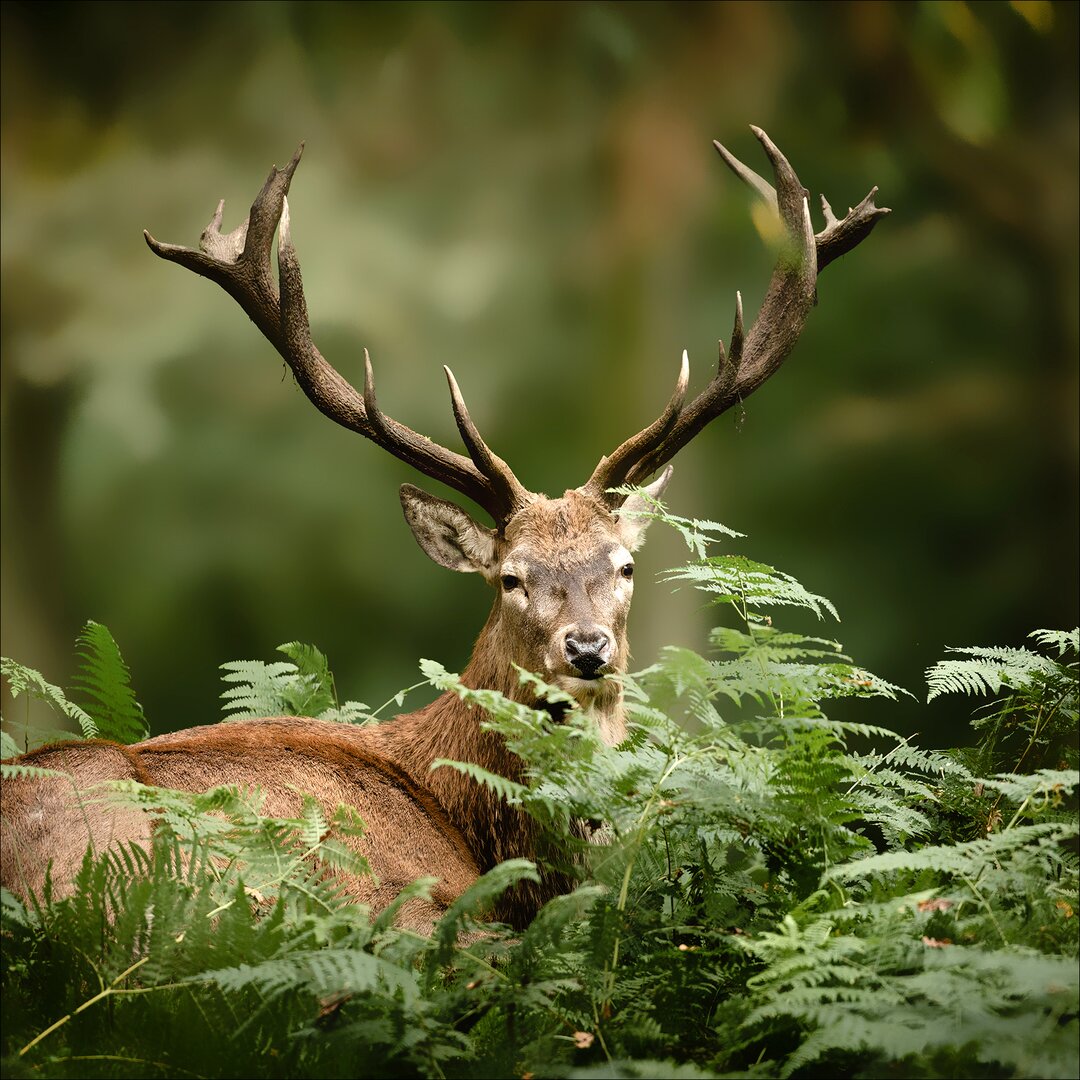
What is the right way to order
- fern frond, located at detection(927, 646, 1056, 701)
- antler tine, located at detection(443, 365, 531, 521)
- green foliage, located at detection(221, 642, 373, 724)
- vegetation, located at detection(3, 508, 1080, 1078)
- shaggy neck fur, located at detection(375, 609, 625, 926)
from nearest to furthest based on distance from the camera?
vegetation, located at detection(3, 508, 1080, 1078)
fern frond, located at detection(927, 646, 1056, 701)
shaggy neck fur, located at detection(375, 609, 625, 926)
antler tine, located at detection(443, 365, 531, 521)
green foliage, located at detection(221, 642, 373, 724)

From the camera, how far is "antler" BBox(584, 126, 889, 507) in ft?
13.9

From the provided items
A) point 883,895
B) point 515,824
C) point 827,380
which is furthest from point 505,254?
point 883,895

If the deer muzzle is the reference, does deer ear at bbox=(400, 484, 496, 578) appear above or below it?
above

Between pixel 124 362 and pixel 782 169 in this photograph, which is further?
pixel 124 362

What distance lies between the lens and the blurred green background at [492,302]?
7.76 metres

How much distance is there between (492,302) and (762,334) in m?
3.83

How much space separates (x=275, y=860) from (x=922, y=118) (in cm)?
686

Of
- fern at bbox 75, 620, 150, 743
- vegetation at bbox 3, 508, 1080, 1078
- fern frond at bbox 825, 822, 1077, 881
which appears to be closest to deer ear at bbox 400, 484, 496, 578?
fern at bbox 75, 620, 150, 743

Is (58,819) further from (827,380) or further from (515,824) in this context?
(827,380)

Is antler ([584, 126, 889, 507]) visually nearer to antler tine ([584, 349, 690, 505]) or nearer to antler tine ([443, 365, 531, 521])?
antler tine ([584, 349, 690, 505])

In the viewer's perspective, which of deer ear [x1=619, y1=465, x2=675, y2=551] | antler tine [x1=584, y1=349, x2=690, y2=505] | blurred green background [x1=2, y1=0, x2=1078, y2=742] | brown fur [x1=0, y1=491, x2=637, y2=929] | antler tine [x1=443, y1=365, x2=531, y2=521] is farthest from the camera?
blurred green background [x1=2, y1=0, x2=1078, y2=742]

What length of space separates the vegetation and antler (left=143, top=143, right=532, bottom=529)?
1.57 meters

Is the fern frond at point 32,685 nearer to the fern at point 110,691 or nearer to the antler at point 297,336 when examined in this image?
the fern at point 110,691

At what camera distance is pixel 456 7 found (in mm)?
8203
